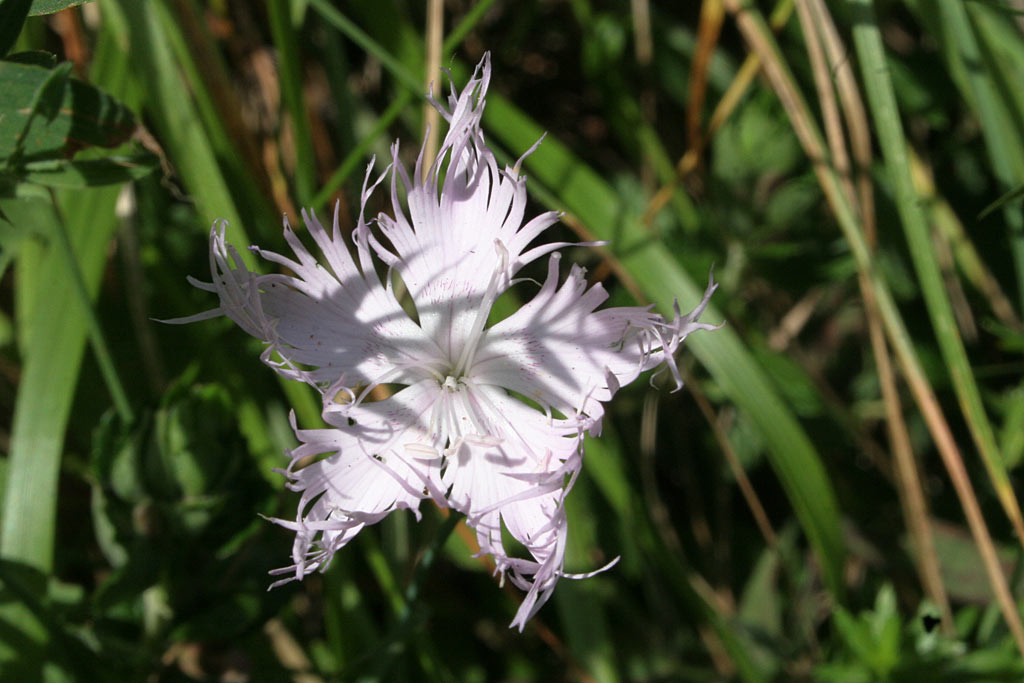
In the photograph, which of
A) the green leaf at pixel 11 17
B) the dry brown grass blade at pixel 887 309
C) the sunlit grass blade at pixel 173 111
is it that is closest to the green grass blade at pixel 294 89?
the sunlit grass blade at pixel 173 111

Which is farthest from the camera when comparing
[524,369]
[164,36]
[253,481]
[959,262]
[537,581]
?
[959,262]

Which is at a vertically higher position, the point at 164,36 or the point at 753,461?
the point at 164,36

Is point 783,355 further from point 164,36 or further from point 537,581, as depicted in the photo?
point 164,36

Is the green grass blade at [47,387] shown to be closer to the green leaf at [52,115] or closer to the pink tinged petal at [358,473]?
the green leaf at [52,115]

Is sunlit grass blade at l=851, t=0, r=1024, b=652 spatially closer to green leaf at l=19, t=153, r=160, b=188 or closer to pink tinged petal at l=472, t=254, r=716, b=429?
pink tinged petal at l=472, t=254, r=716, b=429

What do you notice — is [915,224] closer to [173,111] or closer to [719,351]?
[719,351]

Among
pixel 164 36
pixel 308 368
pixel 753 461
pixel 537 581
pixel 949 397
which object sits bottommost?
pixel 949 397

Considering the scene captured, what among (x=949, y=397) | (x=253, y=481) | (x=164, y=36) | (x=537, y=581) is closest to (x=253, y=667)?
(x=253, y=481)

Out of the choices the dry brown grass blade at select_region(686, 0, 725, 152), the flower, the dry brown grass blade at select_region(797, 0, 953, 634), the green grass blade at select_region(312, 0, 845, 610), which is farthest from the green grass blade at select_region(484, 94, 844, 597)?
the flower
